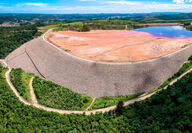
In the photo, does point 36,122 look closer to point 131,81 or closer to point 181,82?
point 131,81

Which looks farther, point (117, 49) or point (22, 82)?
point (117, 49)

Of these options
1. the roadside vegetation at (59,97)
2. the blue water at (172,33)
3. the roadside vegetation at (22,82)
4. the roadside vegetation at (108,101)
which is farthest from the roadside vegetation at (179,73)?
the blue water at (172,33)

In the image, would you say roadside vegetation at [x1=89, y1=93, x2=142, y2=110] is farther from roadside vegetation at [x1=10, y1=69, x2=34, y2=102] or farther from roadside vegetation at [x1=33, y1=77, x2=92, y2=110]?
roadside vegetation at [x1=10, y1=69, x2=34, y2=102]

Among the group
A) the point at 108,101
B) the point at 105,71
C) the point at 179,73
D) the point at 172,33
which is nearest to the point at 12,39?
the point at 105,71

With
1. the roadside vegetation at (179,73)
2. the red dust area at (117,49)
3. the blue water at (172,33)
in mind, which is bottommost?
the roadside vegetation at (179,73)

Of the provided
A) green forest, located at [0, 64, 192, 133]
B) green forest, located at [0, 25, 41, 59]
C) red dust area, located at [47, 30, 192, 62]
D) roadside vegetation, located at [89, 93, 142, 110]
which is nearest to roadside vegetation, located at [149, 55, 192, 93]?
green forest, located at [0, 64, 192, 133]

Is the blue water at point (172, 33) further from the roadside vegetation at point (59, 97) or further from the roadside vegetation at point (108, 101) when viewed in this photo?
the roadside vegetation at point (59, 97)

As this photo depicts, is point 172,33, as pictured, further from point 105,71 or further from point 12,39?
point 12,39
